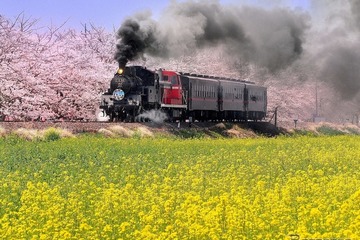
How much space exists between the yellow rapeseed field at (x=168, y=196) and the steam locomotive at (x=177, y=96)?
8.10m

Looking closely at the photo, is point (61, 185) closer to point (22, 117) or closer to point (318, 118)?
point (22, 117)

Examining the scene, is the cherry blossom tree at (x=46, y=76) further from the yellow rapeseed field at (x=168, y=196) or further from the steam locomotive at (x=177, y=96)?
the yellow rapeseed field at (x=168, y=196)

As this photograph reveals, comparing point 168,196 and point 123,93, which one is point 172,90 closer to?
point 123,93

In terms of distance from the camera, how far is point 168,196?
11312mm

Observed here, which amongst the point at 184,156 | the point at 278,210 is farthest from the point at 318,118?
the point at 278,210

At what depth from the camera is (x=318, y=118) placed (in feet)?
209

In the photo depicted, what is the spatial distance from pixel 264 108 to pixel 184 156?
28.1 m

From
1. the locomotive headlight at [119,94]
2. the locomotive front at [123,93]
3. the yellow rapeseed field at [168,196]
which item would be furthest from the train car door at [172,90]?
the yellow rapeseed field at [168,196]

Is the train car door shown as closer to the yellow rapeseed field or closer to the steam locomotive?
the steam locomotive

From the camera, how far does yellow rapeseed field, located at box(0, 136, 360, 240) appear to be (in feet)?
26.6

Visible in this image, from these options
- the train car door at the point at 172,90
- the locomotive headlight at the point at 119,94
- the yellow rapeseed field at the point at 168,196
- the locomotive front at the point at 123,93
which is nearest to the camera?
the yellow rapeseed field at the point at 168,196

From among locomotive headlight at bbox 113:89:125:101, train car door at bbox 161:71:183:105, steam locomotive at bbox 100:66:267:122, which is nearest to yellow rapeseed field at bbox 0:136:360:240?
locomotive headlight at bbox 113:89:125:101

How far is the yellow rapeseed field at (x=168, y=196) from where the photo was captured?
8117 mm

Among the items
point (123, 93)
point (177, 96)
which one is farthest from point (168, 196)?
point (177, 96)
